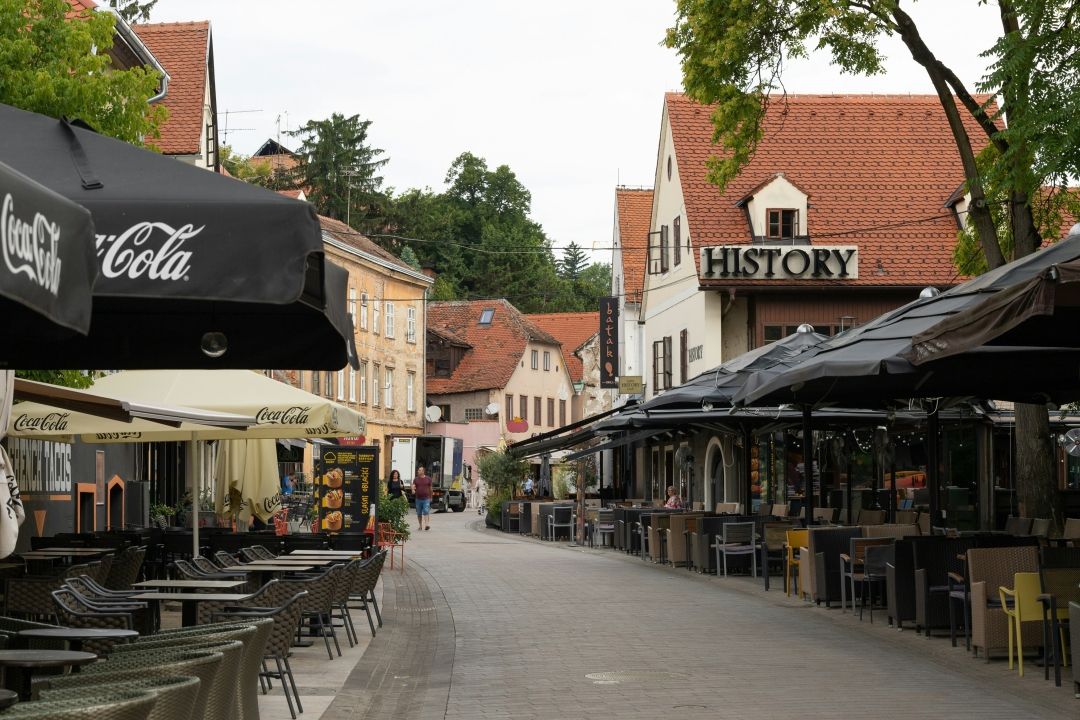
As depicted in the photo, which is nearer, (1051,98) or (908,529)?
(1051,98)

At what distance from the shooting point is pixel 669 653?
13656 millimetres

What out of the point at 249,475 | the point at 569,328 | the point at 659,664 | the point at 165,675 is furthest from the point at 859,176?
the point at 569,328

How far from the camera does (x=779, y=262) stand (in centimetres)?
3716

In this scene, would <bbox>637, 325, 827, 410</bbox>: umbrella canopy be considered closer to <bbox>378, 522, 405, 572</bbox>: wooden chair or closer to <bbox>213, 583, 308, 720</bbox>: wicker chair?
<bbox>378, 522, 405, 572</bbox>: wooden chair

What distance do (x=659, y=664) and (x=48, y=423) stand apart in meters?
6.42

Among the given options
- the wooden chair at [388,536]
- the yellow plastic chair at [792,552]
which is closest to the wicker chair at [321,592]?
the yellow plastic chair at [792,552]

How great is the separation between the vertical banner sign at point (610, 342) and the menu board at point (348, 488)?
24.7 m

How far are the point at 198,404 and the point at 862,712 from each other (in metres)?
8.17

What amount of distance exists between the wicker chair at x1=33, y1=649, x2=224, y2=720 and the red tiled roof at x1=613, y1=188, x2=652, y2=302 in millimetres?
44681

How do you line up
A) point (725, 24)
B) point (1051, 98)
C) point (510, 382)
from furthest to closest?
point (510, 382) < point (725, 24) < point (1051, 98)

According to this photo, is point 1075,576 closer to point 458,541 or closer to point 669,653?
point 669,653

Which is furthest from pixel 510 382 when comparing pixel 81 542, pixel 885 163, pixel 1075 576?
pixel 1075 576

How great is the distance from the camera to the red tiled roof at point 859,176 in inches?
1529

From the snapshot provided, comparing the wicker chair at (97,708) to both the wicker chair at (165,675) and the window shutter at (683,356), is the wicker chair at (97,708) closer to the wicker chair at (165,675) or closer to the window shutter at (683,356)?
the wicker chair at (165,675)
